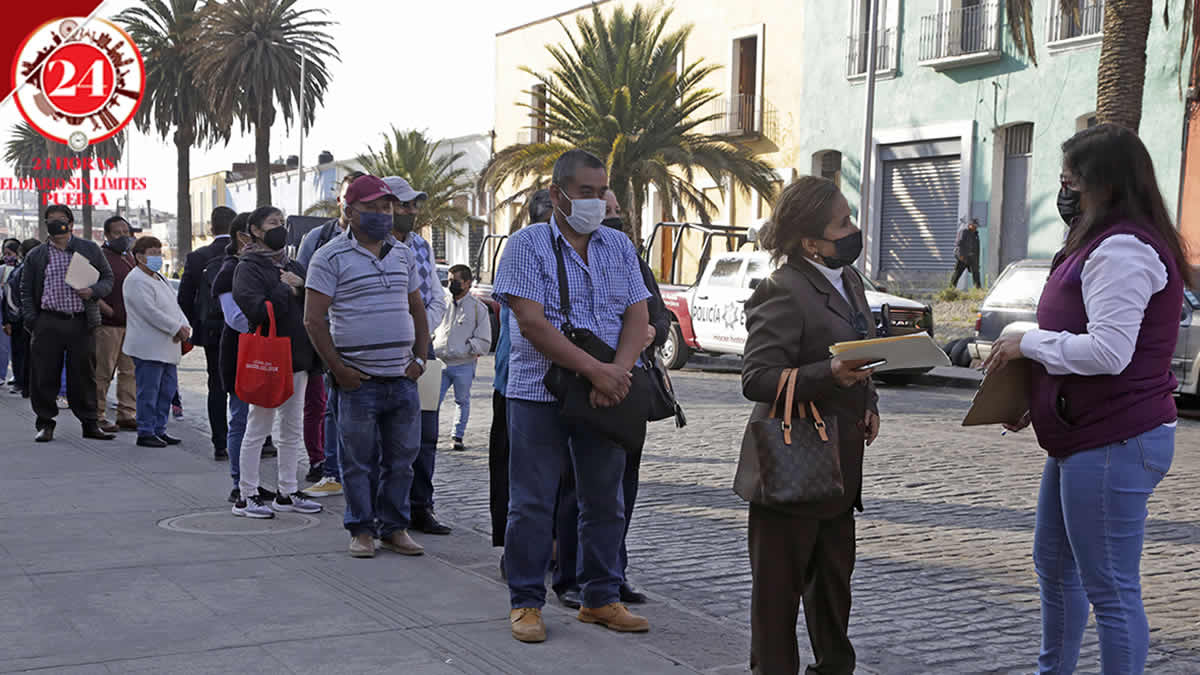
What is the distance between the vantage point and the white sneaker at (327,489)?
26.4 ft

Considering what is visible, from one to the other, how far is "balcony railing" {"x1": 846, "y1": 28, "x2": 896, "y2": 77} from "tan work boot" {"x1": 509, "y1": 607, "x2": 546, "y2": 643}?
25411 mm

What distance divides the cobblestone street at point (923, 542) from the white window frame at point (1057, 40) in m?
14.2

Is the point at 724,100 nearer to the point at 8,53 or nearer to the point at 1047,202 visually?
the point at 1047,202

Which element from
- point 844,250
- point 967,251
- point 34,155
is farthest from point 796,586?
point 34,155

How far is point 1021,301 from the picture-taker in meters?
15.2

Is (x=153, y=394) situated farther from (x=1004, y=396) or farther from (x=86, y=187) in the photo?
(x=86, y=187)

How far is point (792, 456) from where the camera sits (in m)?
3.79

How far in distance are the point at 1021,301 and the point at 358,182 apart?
10.8 meters

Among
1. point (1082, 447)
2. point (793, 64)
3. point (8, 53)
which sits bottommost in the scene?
point (1082, 447)

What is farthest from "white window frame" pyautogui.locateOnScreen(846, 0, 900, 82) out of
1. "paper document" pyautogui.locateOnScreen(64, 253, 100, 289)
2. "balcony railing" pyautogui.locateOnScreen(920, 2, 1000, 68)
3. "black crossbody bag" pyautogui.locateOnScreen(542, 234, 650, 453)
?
"black crossbody bag" pyautogui.locateOnScreen(542, 234, 650, 453)

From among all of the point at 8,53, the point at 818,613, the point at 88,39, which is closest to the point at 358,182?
the point at 818,613

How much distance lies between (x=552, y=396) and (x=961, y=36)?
24.1 m

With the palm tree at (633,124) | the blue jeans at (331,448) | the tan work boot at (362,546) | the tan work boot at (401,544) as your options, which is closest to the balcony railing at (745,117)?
the palm tree at (633,124)

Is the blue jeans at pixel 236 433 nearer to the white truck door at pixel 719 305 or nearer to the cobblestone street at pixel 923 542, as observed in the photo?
the cobblestone street at pixel 923 542
